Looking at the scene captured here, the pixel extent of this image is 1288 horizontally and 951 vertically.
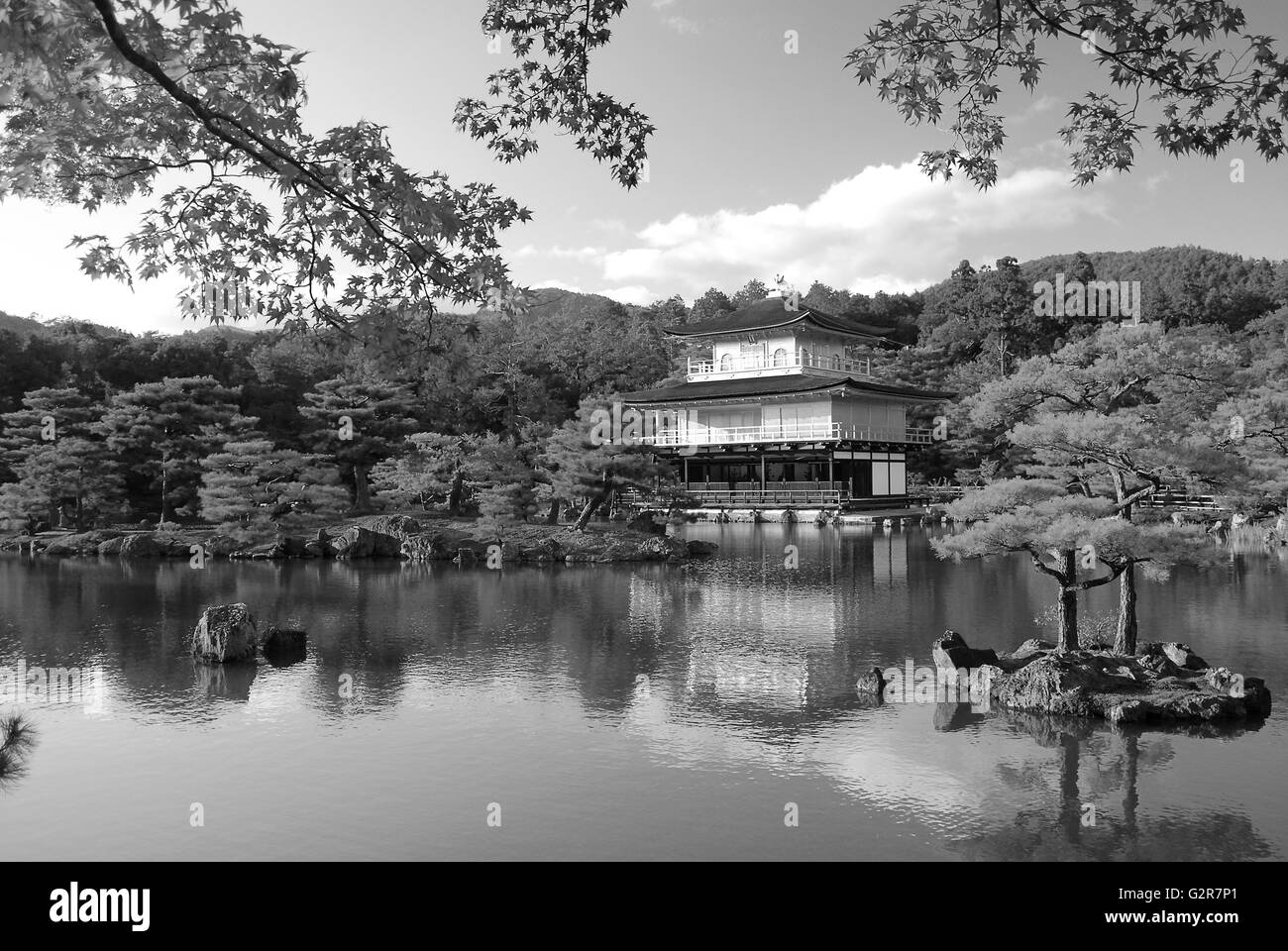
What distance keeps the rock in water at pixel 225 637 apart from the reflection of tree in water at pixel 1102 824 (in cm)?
960

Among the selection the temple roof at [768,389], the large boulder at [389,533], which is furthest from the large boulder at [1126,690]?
the temple roof at [768,389]

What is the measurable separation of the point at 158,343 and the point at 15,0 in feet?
122

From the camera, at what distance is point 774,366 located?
40531 mm

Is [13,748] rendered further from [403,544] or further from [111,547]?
[111,547]

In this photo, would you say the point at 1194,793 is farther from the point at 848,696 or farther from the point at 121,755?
the point at 121,755

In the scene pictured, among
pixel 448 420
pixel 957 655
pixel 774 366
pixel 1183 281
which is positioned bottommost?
pixel 957 655

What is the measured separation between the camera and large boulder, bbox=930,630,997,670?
11.4m

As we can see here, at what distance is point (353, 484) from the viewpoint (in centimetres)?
3400

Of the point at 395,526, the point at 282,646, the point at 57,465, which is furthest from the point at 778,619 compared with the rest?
the point at 57,465

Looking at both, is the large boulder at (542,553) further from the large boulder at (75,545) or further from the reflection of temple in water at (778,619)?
the large boulder at (75,545)

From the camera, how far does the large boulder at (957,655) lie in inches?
449

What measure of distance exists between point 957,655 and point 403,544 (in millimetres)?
16049
